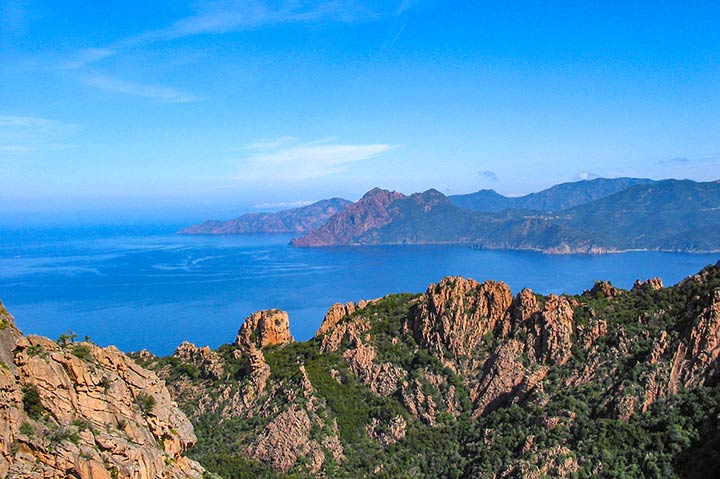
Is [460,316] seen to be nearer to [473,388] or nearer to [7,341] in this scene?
[473,388]

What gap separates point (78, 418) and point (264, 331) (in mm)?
38917

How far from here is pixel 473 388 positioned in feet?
164

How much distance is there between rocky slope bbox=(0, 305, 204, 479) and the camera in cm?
1511

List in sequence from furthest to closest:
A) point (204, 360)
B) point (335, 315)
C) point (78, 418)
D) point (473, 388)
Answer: point (335, 315) → point (204, 360) → point (473, 388) → point (78, 418)

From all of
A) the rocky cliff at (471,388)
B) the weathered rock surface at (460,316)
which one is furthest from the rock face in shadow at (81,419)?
the weathered rock surface at (460,316)

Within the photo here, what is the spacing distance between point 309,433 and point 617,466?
21.1 meters

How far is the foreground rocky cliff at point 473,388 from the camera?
38469mm

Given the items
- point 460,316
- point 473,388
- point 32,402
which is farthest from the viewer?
point 460,316

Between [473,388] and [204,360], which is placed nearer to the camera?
[473,388]

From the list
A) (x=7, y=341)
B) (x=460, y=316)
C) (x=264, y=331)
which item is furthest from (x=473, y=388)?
(x=7, y=341)

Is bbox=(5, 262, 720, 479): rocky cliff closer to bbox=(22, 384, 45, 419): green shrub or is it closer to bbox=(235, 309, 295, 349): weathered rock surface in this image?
bbox=(235, 309, 295, 349): weathered rock surface

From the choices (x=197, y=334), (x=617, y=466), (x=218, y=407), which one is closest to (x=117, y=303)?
(x=197, y=334)

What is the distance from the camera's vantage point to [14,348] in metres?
17.1

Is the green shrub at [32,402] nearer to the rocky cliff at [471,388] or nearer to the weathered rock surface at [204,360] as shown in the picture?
the rocky cliff at [471,388]
